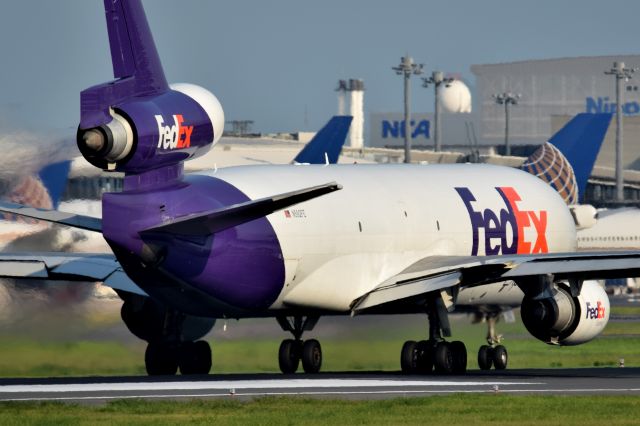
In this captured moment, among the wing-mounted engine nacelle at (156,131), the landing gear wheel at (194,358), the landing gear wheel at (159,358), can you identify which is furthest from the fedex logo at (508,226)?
the wing-mounted engine nacelle at (156,131)

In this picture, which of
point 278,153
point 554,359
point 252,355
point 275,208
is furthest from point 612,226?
point 275,208

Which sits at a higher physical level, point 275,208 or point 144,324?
point 275,208

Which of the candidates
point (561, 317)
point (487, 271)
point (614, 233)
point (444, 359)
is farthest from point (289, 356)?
point (614, 233)

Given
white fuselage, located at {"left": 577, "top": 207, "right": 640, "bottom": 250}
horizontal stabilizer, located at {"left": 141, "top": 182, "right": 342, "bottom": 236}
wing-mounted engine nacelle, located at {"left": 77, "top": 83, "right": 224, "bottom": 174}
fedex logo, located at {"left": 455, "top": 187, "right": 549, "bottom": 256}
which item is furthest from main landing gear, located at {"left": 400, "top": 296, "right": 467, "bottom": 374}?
white fuselage, located at {"left": 577, "top": 207, "right": 640, "bottom": 250}

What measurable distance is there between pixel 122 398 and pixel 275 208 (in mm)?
5225

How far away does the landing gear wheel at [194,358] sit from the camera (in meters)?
42.5

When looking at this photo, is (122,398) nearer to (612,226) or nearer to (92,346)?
(92,346)

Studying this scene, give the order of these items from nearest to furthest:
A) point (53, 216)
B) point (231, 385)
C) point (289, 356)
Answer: point (231, 385) → point (53, 216) → point (289, 356)

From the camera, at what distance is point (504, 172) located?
47.8 m

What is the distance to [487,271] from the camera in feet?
127

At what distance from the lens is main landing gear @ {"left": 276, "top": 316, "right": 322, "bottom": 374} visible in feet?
140

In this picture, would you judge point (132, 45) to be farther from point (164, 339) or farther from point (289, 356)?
point (289, 356)

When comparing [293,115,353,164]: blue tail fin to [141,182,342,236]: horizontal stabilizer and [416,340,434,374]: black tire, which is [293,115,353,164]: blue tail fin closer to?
[416,340,434,374]: black tire

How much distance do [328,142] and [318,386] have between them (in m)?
34.7
